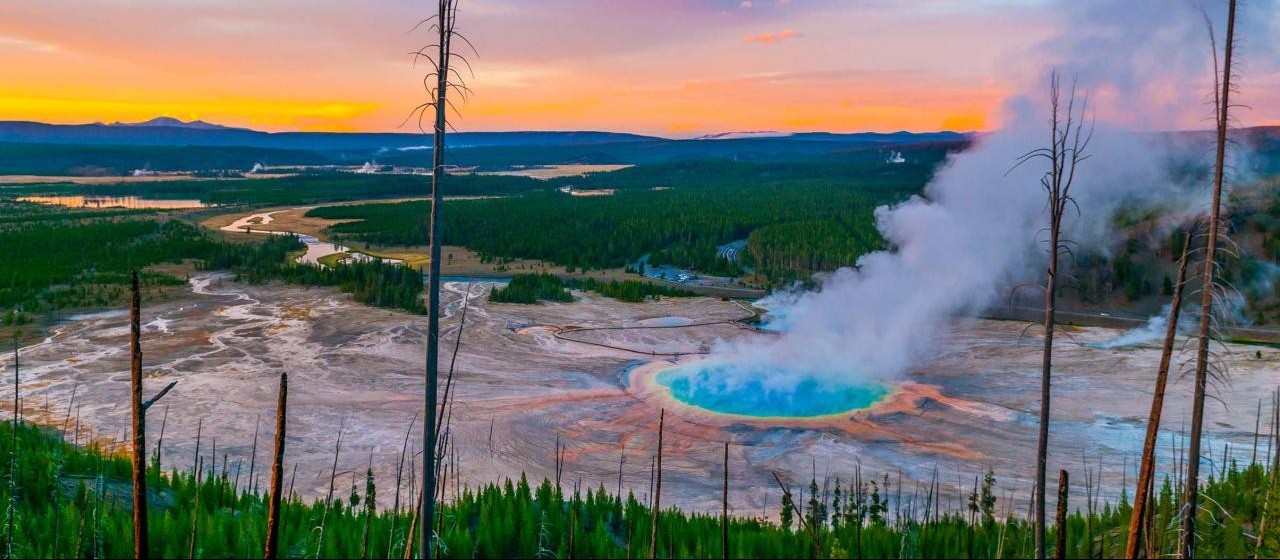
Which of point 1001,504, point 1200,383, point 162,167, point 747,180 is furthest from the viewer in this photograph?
point 162,167

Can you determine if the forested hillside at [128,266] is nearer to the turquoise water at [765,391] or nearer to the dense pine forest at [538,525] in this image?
the turquoise water at [765,391]

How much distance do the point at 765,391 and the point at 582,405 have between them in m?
5.76

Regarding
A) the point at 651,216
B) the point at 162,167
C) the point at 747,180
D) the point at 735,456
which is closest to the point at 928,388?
the point at 735,456

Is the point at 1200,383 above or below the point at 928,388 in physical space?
above

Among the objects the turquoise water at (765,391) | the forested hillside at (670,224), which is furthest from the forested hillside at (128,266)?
the turquoise water at (765,391)

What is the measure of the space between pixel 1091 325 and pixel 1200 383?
98.3 feet

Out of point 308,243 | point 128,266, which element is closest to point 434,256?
point 128,266

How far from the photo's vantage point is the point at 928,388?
28422 mm

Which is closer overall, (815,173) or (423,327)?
(423,327)

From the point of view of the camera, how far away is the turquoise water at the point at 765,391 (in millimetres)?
26359

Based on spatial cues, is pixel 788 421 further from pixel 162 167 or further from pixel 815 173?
pixel 162 167

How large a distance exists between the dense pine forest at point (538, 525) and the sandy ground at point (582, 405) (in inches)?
101

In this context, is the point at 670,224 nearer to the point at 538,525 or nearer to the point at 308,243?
the point at 308,243

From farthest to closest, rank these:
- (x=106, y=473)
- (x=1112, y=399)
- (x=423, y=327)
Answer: (x=423, y=327)
(x=1112, y=399)
(x=106, y=473)
